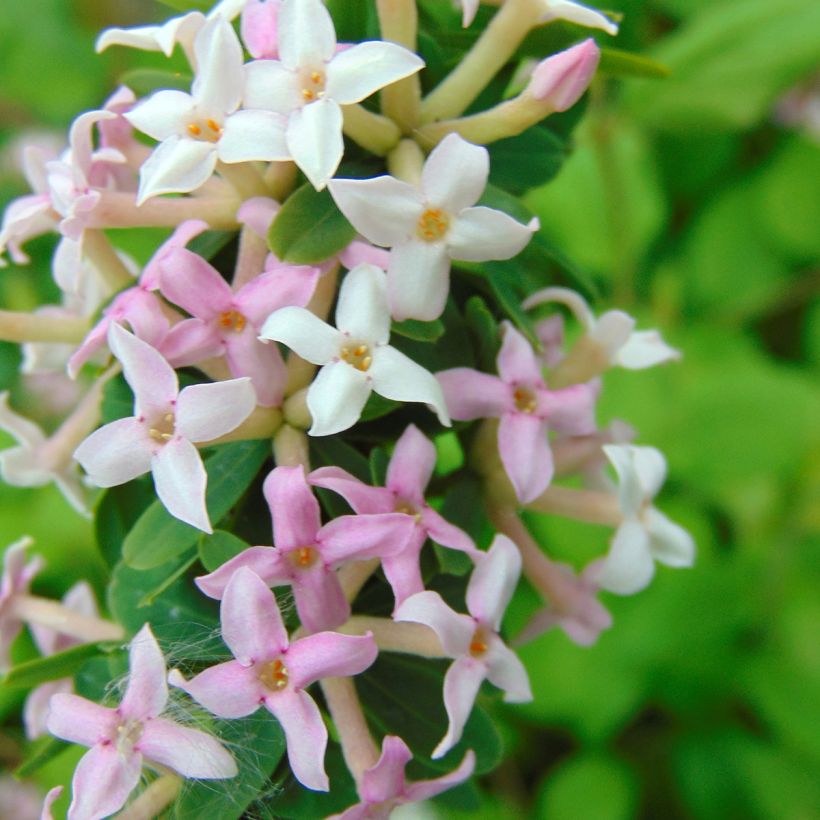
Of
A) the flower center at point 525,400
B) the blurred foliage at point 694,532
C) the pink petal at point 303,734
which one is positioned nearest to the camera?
the pink petal at point 303,734

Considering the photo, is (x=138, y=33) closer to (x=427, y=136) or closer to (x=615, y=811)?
(x=427, y=136)

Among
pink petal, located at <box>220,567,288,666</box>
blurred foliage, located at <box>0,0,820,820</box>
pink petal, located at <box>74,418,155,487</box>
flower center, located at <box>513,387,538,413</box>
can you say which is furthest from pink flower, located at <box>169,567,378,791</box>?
blurred foliage, located at <box>0,0,820,820</box>

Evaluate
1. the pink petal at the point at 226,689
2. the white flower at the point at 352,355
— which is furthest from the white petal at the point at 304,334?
the pink petal at the point at 226,689

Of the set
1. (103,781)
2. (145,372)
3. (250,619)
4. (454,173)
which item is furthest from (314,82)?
(103,781)

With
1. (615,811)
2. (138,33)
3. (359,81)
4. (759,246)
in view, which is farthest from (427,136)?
(759,246)

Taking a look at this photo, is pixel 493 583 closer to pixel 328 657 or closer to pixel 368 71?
pixel 328 657

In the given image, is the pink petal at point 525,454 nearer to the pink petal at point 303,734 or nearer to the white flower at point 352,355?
the white flower at point 352,355

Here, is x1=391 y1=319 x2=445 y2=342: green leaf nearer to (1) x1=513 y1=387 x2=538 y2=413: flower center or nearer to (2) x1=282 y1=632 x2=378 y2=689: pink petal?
(1) x1=513 y1=387 x2=538 y2=413: flower center
